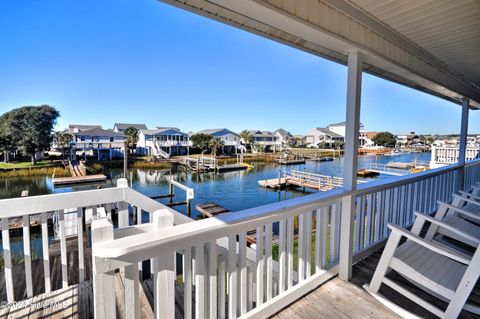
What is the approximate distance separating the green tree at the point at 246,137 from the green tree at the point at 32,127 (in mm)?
25993

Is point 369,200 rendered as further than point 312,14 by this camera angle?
Yes

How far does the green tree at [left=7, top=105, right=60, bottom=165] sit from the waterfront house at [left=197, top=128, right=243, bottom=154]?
19.9m

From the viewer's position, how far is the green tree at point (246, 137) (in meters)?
42.3

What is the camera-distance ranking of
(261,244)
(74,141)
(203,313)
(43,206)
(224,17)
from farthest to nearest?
(74,141)
(43,206)
(261,244)
(224,17)
(203,313)

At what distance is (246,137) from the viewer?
4253cm

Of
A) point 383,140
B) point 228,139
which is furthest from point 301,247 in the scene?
point 383,140

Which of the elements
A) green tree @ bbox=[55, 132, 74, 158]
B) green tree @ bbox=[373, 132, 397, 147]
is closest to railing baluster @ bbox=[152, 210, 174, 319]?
green tree @ bbox=[55, 132, 74, 158]

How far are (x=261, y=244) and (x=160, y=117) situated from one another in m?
41.0

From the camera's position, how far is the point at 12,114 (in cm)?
2550

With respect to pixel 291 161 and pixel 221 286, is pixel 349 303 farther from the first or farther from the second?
pixel 291 161

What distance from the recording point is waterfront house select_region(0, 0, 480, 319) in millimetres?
1168

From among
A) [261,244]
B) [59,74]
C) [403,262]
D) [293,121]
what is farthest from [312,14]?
[293,121]

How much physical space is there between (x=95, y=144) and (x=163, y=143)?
8.11 meters

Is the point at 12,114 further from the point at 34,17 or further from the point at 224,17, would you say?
the point at 224,17
